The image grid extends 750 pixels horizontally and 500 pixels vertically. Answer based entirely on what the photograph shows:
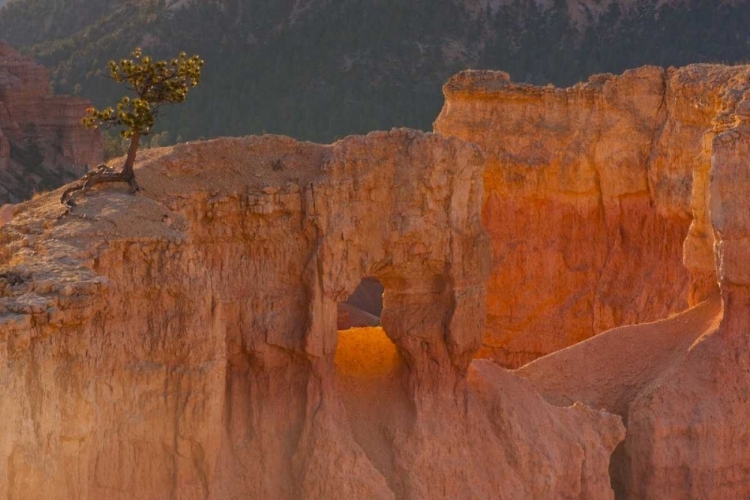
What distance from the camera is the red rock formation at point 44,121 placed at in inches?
2032

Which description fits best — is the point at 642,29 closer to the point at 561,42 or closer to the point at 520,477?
the point at 561,42

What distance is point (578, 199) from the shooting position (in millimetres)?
29438

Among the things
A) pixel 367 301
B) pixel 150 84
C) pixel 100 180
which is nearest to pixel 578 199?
pixel 367 301

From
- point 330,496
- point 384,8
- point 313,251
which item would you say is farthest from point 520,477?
point 384,8

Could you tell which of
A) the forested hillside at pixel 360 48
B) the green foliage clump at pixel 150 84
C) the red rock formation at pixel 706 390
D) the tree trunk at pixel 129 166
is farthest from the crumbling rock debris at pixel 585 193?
the forested hillside at pixel 360 48

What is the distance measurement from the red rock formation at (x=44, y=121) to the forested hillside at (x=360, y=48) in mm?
8572

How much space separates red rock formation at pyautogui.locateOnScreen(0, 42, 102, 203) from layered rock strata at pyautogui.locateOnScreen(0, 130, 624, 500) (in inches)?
1321

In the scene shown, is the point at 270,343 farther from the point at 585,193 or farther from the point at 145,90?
the point at 585,193

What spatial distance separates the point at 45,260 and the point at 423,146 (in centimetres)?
619

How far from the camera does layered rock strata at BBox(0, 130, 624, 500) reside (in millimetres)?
13829

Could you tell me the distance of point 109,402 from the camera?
1466 cm

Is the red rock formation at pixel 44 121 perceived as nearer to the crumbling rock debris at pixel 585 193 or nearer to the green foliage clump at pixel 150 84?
the crumbling rock debris at pixel 585 193

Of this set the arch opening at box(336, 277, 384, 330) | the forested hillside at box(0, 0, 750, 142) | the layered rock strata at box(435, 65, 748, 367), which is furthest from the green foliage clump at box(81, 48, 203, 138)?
the forested hillside at box(0, 0, 750, 142)

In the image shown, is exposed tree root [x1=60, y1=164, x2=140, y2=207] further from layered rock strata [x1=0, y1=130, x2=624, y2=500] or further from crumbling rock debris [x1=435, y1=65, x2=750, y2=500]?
crumbling rock debris [x1=435, y1=65, x2=750, y2=500]
